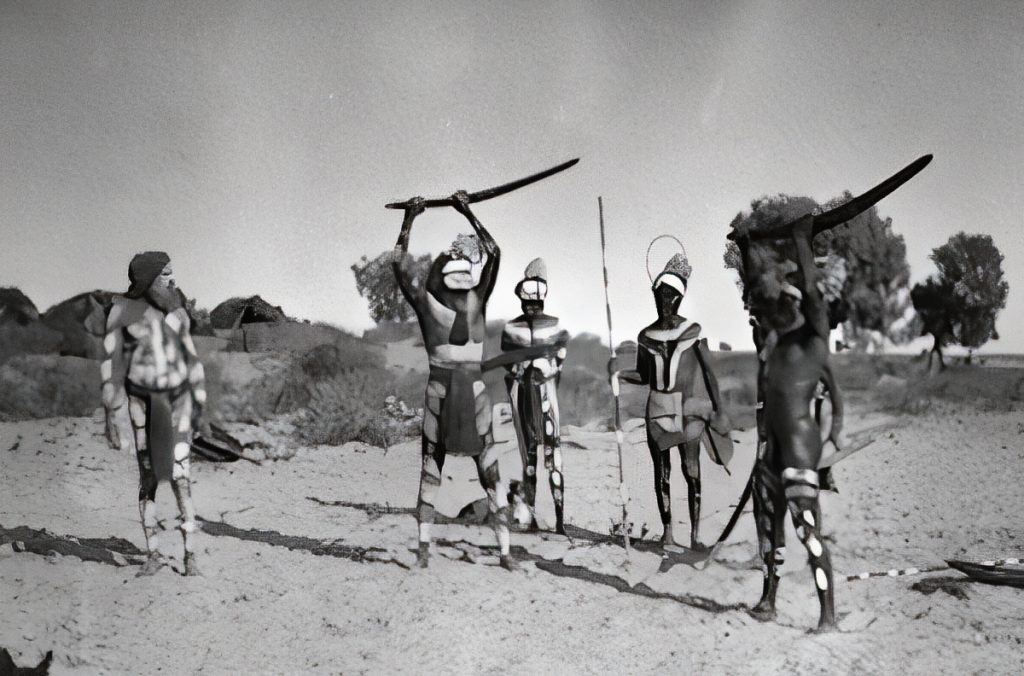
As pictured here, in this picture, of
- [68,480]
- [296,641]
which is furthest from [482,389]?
[68,480]

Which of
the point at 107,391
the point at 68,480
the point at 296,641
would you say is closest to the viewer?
the point at 296,641

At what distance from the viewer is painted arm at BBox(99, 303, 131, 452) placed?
512 centimetres

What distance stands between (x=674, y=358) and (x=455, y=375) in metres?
1.48

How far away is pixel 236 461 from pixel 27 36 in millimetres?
3680

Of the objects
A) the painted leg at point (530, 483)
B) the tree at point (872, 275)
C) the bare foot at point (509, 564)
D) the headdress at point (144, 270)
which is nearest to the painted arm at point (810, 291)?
the tree at point (872, 275)

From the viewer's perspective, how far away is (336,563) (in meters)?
5.18

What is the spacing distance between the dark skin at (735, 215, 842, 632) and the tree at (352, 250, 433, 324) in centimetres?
284

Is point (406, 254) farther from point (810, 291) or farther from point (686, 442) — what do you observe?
point (810, 291)

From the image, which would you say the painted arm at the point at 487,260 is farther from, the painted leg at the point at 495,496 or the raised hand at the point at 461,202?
the painted leg at the point at 495,496

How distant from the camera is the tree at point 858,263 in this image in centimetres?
480

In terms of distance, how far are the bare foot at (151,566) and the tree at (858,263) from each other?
444 cm

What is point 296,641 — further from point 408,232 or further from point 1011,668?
point 1011,668

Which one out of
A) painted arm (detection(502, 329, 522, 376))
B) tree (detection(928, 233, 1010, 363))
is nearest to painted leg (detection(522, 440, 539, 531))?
painted arm (detection(502, 329, 522, 376))

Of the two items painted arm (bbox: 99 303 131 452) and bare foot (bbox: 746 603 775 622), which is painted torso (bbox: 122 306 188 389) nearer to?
painted arm (bbox: 99 303 131 452)
